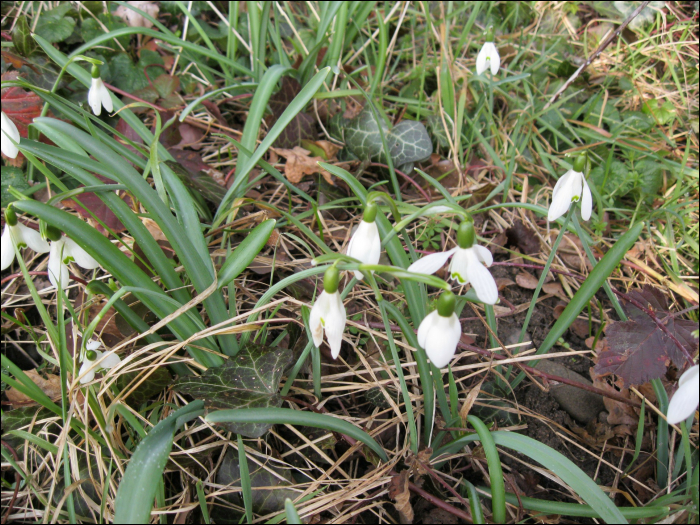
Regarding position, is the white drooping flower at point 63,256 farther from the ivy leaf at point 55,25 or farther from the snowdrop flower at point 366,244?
the ivy leaf at point 55,25

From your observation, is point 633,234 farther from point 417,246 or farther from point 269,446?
point 269,446

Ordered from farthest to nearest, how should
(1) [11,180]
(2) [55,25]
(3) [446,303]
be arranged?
(2) [55,25] → (1) [11,180] → (3) [446,303]

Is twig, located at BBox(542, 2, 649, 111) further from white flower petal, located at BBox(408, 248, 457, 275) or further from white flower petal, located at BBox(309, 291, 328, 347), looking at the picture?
white flower petal, located at BBox(309, 291, 328, 347)

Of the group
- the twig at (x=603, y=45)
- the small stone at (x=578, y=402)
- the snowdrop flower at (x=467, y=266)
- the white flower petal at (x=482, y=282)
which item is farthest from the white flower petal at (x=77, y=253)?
the twig at (x=603, y=45)

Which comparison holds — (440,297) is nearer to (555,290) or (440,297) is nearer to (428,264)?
(428,264)

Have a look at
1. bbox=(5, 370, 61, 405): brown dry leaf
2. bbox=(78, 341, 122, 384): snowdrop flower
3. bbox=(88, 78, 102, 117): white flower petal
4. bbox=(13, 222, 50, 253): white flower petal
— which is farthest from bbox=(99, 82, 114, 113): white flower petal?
bbox=(5, 370, 61, 405): brown dry leaf

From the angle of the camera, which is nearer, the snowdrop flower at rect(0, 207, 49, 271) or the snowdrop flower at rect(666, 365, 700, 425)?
the snowdrop flower at rect(666, 365, 700, 425)

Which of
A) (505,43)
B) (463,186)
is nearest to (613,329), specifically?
(463,186)

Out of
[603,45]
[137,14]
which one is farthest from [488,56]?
[137,14]
